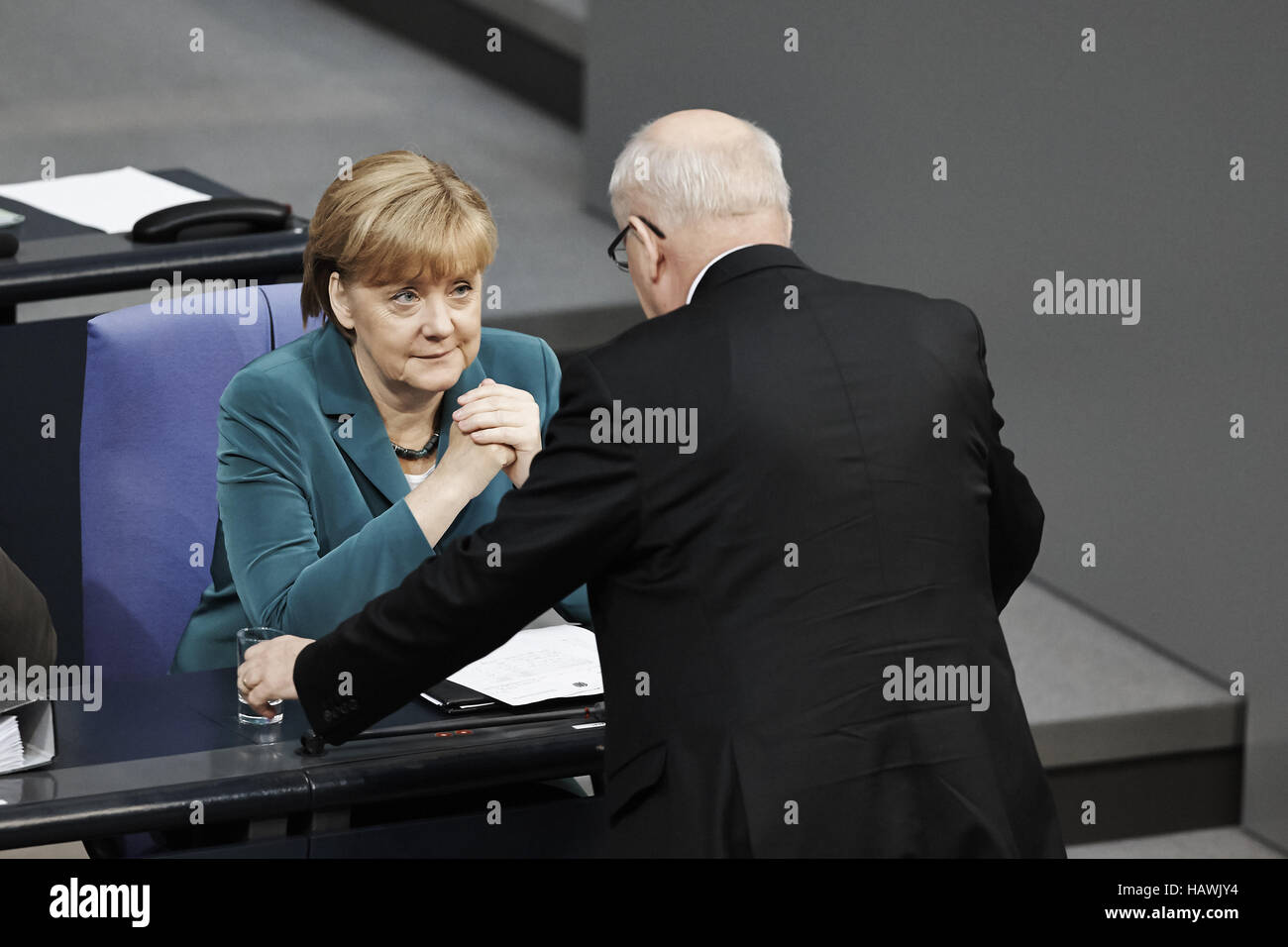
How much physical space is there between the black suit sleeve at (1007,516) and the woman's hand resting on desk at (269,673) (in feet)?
2.37

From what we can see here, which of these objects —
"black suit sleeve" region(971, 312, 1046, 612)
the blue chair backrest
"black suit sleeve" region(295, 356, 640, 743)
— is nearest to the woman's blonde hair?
the blue chair backrest

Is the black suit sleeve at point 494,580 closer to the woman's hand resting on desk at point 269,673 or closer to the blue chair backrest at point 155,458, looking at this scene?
the woman's hand resting on desk at point 269,673

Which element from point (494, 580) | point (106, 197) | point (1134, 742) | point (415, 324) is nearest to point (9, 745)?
point (494, 580)

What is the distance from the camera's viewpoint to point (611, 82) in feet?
15.7

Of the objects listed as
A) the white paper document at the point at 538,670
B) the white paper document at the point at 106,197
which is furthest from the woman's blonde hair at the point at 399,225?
the white paper document at the point at 106,197

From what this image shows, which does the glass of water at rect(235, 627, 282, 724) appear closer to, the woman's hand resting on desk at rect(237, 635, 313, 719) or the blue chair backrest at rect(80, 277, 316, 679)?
the woman's hand resting on desk at rect(237, 635, 313, 719)

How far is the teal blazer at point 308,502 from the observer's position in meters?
2.20

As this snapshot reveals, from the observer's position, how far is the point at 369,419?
235 centimetres

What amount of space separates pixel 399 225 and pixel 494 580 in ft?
2.34

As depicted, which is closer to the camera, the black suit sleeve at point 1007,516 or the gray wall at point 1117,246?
the black suit sleeve at point 1007,516
